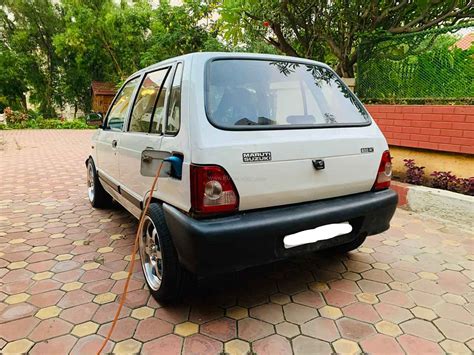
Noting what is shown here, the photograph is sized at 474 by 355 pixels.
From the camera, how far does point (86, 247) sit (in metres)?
3.28

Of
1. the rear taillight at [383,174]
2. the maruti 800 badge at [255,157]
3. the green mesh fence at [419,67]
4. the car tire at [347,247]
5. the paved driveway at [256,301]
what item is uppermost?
the green mesh fence at [419,67]

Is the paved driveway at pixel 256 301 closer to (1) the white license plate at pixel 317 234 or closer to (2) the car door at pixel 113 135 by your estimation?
(1) the white license plate at pixel 317 234

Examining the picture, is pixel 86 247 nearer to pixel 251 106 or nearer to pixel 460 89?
pixel 251 106

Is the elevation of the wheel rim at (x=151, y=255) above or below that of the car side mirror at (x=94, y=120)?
below

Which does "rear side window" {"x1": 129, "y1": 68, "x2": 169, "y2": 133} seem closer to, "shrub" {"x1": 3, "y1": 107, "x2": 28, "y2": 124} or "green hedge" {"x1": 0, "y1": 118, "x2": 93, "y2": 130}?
"green hedge" {"x1": 0, "y1": 118, "x2": 93, "y2": 130}

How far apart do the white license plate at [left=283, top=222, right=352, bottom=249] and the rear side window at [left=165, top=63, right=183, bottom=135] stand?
37.8 inches

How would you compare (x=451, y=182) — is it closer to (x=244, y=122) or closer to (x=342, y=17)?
(x=244, y=122)

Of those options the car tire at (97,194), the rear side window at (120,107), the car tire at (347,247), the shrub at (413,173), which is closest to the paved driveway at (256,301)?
the car tire at (347,247)

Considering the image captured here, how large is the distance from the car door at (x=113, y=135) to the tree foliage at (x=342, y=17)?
3345 mm

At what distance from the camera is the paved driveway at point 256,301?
196 centimetres

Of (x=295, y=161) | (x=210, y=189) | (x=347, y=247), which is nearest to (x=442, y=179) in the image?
(x=347, y=247)

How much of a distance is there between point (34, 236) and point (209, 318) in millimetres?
2338

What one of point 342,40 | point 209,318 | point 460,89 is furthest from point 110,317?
point 342,40

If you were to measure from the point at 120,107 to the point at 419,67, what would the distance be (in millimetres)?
4015
